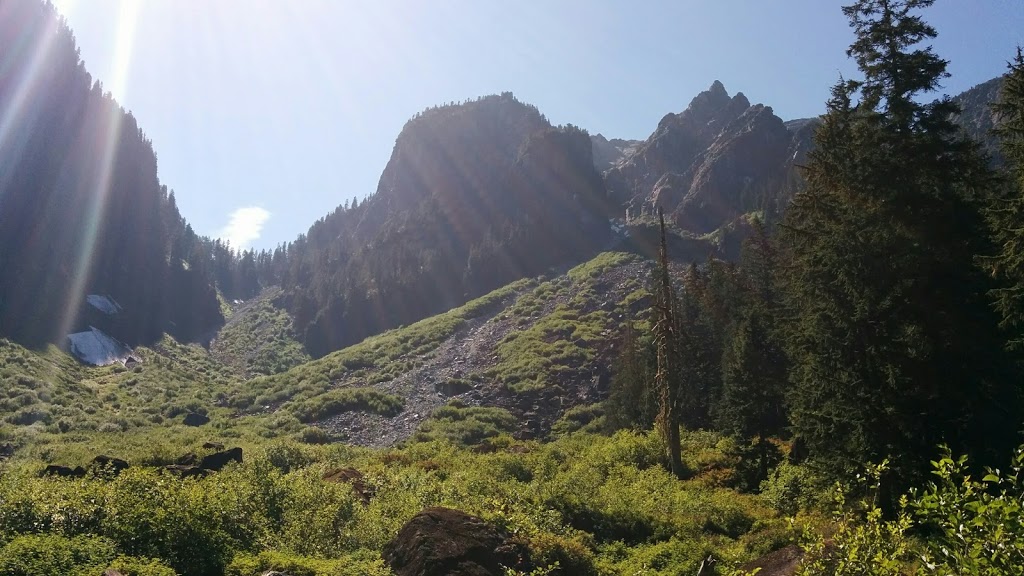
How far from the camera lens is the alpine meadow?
42.3 ft

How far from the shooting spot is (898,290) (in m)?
17.3

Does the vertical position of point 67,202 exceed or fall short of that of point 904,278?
it exceeds it

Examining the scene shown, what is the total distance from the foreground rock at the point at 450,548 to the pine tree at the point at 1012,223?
12.9 m

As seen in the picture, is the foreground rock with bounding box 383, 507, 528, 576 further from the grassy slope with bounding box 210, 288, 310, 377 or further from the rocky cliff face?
the rocky cliff face

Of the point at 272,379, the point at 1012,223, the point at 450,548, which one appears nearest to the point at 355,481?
the point at 450,548

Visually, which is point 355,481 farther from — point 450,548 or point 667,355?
point 667,355

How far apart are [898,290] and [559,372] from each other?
5962cm

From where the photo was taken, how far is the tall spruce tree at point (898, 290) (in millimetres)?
16656

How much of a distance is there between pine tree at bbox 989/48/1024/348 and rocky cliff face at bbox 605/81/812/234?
98694 mm

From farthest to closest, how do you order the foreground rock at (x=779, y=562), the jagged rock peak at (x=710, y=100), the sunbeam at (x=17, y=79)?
the jagged rock peak at (x=710, y=100), the sunbeam at (x=17, y=79), the foreground rock at (x=779, y=562)

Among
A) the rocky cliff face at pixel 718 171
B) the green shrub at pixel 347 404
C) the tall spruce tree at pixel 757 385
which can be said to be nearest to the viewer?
the tall spruce tree at pixel 757 385

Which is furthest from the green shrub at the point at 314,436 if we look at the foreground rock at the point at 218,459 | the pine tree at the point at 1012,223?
the pine tree at the point at 1012,223

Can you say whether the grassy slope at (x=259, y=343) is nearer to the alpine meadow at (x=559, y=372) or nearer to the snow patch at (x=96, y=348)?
the alpine meadow at (x=559, y=372)

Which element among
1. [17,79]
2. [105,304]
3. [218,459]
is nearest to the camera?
[218,459]
